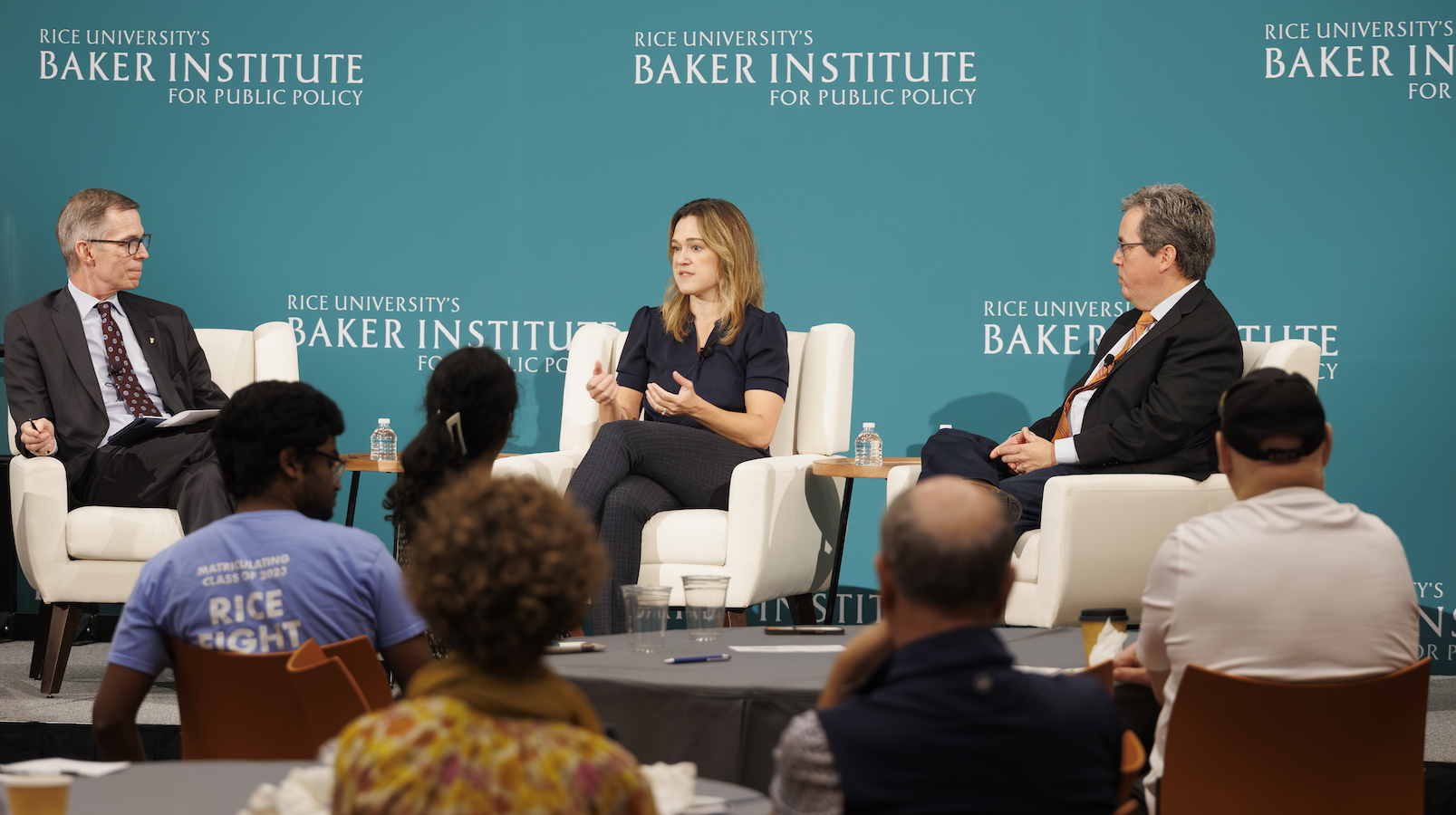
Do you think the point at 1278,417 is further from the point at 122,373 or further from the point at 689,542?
the point at 122,373

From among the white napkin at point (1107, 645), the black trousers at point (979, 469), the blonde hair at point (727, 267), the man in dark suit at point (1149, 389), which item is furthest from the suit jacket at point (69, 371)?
the white napkin at point (1107, 645)

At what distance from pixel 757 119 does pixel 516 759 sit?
405cm

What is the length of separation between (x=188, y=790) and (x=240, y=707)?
36cm

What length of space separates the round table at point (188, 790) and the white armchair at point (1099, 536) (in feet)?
7.09

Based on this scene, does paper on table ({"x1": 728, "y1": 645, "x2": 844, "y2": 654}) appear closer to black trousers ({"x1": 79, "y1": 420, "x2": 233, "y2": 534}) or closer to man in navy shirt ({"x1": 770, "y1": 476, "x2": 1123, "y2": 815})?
man in navy shirt ({"x1": 770, "y1": 476, "x2": 1123, "y2": 815})

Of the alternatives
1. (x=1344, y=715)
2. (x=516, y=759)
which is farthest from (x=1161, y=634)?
(x=516, y=759)

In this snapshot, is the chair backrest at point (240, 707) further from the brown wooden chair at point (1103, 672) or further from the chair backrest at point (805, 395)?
the chair backrest at point (805, 395)

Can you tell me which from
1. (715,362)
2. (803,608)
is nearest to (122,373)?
(715,362)

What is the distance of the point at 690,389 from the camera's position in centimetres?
388

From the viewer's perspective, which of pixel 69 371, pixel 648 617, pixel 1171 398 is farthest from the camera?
pixel 69 371

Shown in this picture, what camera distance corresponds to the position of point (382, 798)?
37.4 inches

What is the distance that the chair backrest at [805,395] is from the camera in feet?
14.0

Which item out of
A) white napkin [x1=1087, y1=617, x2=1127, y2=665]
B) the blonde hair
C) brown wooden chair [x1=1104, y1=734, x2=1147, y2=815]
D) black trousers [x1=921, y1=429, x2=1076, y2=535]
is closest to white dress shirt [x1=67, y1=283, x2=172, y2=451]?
the blonde hair

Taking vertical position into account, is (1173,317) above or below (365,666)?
above
